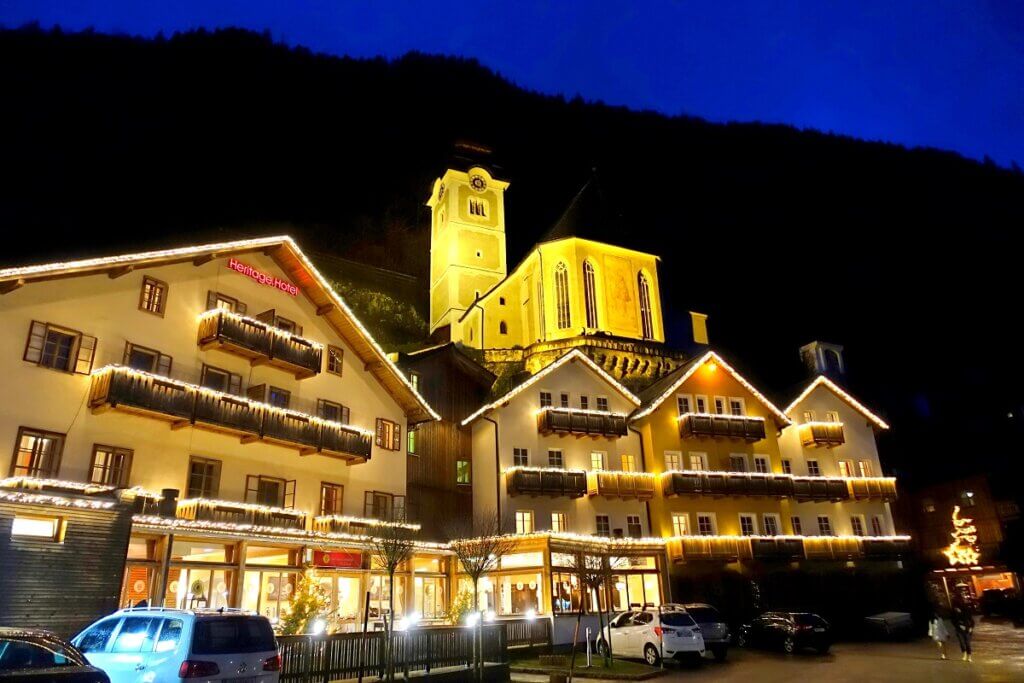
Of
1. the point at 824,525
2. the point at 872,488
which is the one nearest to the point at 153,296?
the point at 824,525

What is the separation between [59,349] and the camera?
22.4 metres

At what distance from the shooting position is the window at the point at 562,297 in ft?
200

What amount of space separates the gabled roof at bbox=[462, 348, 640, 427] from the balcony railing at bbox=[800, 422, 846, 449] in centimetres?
1242

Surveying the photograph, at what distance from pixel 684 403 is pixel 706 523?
706 centimetres

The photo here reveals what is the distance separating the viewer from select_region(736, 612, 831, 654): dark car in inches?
1028

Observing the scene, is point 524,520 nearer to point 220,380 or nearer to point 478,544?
point 478,544

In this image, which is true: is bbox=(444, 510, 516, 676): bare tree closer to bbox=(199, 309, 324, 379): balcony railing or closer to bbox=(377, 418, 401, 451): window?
bbox=(377, 418, 401, 451): window

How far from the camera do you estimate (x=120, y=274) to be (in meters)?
24.5

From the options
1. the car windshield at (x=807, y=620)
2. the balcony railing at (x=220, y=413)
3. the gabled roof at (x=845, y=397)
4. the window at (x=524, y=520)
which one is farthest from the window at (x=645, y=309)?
the balcony railing at (x=220, y=413)

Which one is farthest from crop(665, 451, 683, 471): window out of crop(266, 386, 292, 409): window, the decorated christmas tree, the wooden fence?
the decorated christmas tree

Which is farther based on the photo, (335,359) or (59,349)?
(335,359)

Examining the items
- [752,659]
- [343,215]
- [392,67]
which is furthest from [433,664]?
[392,67]

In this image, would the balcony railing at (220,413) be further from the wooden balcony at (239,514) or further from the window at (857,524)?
the window at (857,524)

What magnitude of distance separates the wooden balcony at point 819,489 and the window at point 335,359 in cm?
2707
